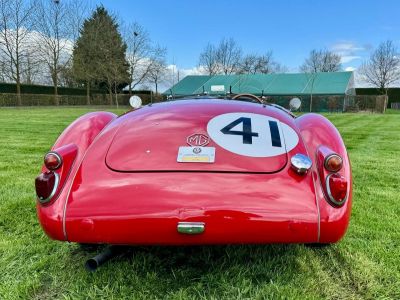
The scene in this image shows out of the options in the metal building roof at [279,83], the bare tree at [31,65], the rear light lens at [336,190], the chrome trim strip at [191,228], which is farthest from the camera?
the metal building roof at [279,83]

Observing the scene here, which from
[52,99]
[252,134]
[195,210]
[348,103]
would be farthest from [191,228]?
[52,99]

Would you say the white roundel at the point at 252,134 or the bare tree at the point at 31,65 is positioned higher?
the bare tree at the point at 31,65

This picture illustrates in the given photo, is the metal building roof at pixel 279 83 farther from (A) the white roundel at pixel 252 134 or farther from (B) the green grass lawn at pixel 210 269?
(A) the white roundel at pixel 252 134

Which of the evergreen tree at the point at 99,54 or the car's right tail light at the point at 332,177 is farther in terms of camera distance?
the evergreen tree at the point at 99,54

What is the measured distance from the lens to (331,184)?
6.81 feet

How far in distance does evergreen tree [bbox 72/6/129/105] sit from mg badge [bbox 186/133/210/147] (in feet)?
115

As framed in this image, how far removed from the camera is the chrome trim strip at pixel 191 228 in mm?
1860

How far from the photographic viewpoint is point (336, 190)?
2.05m

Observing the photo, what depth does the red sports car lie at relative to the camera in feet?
6.20

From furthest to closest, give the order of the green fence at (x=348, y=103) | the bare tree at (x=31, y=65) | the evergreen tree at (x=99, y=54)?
the evergreen tree at (x=99, y=54) → the bare tree at (x=31, y=65) → the green fence at (x=348, y=103)

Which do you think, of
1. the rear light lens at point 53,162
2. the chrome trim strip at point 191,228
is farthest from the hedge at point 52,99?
the chrome trim strip at point 191,228

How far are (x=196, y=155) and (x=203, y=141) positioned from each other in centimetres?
14

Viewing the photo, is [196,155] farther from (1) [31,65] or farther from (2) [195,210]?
(1) [31,65]

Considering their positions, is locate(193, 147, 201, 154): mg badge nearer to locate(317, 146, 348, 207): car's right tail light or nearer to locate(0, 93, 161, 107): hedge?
locate(317, 146, 348, 207): car's right tail light
